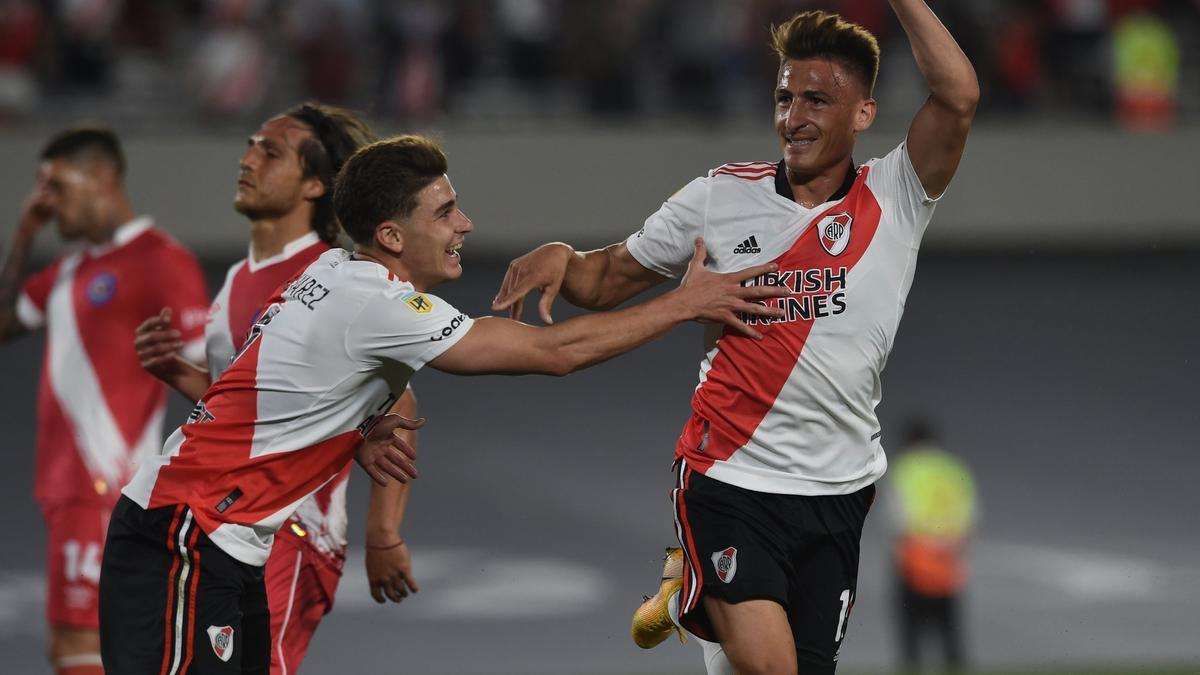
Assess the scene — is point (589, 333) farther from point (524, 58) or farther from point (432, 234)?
point (524, 58)

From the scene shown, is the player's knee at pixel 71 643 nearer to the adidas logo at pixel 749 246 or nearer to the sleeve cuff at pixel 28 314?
the sleeve cuff at pixel 28 314

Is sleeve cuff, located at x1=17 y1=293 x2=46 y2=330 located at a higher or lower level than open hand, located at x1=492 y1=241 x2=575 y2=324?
lower

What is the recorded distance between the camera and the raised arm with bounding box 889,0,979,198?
4504 millimetres

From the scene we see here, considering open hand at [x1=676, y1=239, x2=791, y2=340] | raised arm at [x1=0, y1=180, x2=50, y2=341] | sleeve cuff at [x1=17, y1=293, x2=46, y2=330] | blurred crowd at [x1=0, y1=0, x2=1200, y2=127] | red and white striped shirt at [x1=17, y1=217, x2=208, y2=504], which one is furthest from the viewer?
blurred crowd at [x1=0, y1=0, x2=1200, y2=127]

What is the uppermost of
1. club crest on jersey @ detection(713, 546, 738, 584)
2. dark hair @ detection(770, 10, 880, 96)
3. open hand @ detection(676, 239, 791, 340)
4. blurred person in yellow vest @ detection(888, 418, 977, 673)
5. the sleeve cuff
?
dark hair @ detection(770, 10, 880, 96)

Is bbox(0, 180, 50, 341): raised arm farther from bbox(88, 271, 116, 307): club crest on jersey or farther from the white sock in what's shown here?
the white sock

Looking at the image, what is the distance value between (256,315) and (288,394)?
36.9 inches

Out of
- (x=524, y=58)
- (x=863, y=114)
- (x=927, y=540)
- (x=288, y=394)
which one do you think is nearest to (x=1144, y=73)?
(x=927, y=540)

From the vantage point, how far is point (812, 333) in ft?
15.7

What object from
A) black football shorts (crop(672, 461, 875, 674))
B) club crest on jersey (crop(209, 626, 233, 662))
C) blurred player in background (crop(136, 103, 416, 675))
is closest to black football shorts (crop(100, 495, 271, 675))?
club crest on jersey (crop(209, 626, 233, 662))

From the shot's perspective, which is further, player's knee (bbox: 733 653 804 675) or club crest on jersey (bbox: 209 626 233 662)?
player's knee (bbox: 733 653 804 675)

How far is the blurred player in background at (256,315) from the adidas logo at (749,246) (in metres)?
1.33

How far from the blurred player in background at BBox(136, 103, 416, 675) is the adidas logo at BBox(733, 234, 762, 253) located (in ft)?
4.36

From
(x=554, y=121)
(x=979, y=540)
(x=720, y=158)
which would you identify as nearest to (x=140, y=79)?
(x=554, y=121)
